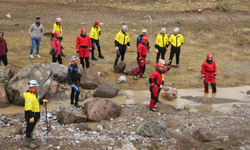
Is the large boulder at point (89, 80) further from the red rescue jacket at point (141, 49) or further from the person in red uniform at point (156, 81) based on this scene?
the person in red uniform at point (156, 81)

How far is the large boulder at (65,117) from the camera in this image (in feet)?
22.6

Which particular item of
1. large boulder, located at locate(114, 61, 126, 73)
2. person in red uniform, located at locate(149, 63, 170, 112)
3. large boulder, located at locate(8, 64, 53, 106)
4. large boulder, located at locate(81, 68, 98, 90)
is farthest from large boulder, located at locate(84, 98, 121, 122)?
large boulder, located at locate(114, 61, 126, 73)

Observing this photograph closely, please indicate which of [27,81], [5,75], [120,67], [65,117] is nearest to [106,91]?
[65,117]

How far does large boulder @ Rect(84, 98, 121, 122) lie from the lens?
723 cm

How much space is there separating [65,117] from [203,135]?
A: 3.79m

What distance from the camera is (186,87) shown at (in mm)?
10359

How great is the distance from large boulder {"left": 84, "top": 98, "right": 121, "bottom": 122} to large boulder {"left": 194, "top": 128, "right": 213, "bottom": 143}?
8.11 feet

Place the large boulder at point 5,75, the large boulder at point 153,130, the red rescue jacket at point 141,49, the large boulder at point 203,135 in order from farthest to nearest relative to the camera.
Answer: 1. the red rescue jacket at point 141,49
2. the large boulder at point 5,75
3. the large boulder at point 153,130
4. the large boulder at point 203,135

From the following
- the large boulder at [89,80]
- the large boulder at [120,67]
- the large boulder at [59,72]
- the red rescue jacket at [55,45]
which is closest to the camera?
the large boulder at [59,72]

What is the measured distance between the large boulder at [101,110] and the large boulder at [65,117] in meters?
0.49

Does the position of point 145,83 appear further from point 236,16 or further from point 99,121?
point 236,16

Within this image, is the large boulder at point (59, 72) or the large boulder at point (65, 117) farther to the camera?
the large boulder at point (59, 72)

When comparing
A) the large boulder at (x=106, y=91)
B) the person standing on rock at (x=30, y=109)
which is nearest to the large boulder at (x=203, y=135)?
the large boulder at (x=106, y=91)

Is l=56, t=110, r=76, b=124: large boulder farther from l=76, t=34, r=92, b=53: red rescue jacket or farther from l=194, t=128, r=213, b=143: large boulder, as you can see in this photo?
l=76, t=34, r=92, b=53: red rescue jacket
